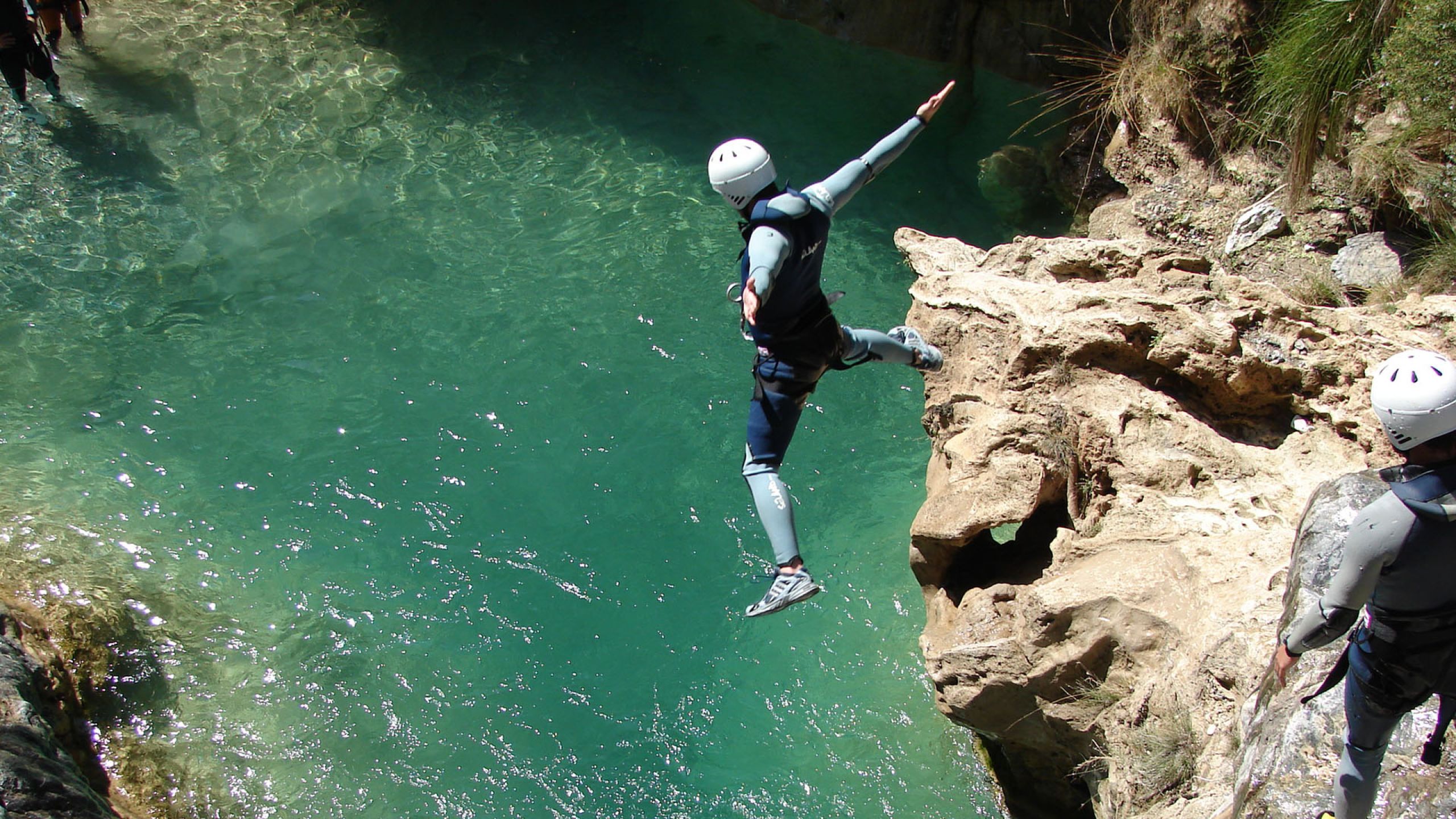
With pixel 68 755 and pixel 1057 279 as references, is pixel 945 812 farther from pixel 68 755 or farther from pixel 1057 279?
pixel 68 755

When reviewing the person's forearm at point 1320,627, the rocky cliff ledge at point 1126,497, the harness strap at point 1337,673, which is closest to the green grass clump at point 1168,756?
the rocky cliff ledge at point 1126,497

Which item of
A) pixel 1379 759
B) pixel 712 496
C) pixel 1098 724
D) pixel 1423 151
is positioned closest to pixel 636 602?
pixel 712 496

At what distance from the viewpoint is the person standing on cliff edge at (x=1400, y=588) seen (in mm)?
2350

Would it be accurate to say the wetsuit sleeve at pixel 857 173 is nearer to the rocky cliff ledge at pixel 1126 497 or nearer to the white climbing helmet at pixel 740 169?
the white climbing helmet at pixel 740 169

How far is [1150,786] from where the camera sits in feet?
12.0

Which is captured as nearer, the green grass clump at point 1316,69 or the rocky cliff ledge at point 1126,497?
the rocky cliff ledge at point 1126,497

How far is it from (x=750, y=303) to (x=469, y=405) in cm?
A: 360

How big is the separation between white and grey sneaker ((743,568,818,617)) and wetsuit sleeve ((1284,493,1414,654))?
209 centimetres

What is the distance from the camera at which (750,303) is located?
3.90 m

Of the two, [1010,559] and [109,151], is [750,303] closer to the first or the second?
[1010,559]

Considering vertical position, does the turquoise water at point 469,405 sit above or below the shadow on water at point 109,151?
below

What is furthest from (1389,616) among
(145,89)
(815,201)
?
(145,89)

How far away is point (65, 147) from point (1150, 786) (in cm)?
959

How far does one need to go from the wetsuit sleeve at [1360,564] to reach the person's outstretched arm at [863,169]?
8.20 feet
